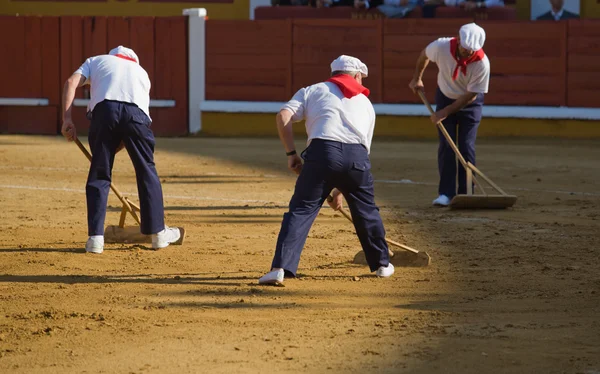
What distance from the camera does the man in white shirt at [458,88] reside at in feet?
29.6

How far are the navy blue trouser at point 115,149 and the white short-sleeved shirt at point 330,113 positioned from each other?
4.63 ft

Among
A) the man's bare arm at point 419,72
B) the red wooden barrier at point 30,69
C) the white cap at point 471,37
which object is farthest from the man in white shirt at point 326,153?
the red wooden barrier at point 30,69

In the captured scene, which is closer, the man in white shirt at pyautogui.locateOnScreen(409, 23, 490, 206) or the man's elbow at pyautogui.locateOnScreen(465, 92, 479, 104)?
the man in white shirt at pyautogui.locateOnScreen(409, 23, 490, 206)

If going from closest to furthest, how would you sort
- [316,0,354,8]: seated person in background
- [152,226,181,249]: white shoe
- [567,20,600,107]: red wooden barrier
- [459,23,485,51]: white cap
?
1. [152,226,181,249]: white shoe
2. [459,23,485,51]: white cap
3. [567,20,600,107]: red wooden barrier
4. [316,0,354,8]: seated person in background

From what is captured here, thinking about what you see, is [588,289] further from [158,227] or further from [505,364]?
[158,227]

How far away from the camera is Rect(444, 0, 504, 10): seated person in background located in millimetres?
16781

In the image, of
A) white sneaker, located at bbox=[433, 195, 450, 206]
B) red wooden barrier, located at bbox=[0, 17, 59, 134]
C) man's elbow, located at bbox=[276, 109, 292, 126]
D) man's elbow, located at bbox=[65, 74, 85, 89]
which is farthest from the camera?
red wooden barrier, located at bbox=[0, 17, 59, 134]

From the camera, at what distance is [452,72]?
30.3ft

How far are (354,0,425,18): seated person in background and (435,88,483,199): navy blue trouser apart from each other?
302 inches

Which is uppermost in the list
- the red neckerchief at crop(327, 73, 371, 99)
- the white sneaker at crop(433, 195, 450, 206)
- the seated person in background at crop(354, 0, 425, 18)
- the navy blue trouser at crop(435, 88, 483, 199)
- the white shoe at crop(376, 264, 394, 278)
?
the seated person in background at crop(354, 0, 425, 18)

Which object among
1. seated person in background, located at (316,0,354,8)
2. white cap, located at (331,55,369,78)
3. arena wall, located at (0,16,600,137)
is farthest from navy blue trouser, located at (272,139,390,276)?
seated person in background, located at (316,0,354,8)

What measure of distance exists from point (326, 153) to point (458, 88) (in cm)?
348

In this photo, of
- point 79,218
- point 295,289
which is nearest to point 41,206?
point 79,218

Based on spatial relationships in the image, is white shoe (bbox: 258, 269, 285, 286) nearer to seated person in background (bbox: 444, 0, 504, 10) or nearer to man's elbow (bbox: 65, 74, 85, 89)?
man's elbow (bbox: 65, 74, 85, 89)
